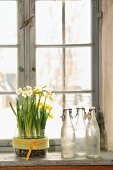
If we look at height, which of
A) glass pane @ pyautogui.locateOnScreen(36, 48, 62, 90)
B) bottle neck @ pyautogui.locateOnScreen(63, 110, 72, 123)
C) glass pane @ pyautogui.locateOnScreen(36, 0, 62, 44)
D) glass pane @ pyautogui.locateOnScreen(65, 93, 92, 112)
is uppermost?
glass pane @ pyautogui.locateOnScreen(36, 0, 62, 44)

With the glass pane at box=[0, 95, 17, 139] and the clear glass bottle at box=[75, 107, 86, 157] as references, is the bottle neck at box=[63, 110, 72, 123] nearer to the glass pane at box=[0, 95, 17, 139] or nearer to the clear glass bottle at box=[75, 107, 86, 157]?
the clear glass bottle at box=[75, 107, 86, 157]

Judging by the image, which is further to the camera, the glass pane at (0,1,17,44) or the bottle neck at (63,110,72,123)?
the glass pane at (0,1,17,44)

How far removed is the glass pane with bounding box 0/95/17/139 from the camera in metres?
2.32

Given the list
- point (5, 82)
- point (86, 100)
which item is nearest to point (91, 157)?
point (86, 100)

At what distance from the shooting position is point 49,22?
2365mm

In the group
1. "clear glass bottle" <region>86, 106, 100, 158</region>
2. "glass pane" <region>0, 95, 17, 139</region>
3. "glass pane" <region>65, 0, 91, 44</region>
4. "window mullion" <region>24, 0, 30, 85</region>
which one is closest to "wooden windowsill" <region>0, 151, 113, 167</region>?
"clear glass bottle" <region>86, 106, 100, 158</region>

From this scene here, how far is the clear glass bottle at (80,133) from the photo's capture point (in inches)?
83.6

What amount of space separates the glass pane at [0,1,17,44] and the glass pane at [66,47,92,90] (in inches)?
15.0

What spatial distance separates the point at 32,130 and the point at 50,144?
10.9 inches

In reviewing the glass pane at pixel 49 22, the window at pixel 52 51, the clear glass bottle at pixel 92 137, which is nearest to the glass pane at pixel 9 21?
the window at pixel 52 51

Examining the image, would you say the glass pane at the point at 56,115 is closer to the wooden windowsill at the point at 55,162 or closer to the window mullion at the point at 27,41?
the window mullion at the point at 27,41

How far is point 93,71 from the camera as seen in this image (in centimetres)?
234

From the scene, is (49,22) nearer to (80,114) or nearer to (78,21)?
(78,21)

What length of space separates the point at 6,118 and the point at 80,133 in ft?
1.71
